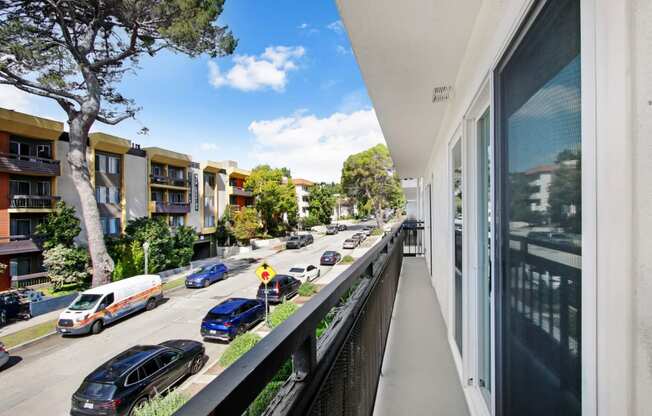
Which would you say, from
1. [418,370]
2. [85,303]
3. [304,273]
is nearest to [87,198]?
[85,303]

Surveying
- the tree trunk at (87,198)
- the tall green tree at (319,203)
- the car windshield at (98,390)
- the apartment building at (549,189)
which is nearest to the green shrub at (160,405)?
the car windshield at (98,390)

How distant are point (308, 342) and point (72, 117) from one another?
14006mm

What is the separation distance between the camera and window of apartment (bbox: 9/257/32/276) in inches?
417

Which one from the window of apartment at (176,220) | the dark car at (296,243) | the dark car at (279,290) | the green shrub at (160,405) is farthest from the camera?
the dark car at (296,243)

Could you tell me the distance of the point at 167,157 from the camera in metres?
16.7

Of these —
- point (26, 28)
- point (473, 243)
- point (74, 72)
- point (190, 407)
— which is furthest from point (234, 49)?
point (190, 407)

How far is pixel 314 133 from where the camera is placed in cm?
5050

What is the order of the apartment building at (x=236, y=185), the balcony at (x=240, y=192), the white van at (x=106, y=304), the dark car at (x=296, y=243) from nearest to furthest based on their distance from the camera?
the white van at (x=106, y=304) → the dark car at (x=296, y=243) → the apartment building at (x=236, y=185) → the balcony at (x=240, y=192)

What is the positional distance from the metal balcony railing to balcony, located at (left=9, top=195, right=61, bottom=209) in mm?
14353

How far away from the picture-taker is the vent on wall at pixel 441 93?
250 cm

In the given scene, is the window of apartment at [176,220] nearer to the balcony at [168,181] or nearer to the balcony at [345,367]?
the balcony at [168,181]

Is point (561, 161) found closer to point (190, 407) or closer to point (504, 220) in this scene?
point (504, 220)

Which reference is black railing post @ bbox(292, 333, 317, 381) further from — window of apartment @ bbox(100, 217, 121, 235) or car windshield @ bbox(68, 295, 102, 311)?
window of apartment @ bbox(100, 217, 121, 235)

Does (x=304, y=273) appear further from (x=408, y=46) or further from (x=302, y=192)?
(x=302, y=192)
